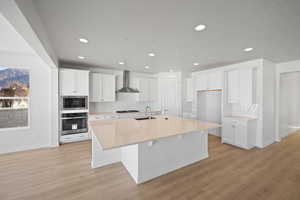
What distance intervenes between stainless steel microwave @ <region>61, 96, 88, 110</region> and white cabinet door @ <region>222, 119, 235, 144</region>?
176 inches

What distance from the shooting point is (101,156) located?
2555 millimetres

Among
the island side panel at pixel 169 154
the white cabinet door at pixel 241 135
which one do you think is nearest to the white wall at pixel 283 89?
the white cabinet door at pixel 241 135

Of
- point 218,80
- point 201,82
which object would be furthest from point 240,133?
point 201,82

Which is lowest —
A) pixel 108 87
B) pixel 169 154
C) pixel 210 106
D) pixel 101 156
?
pixel 101 156

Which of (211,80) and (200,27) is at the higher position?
(200,27)

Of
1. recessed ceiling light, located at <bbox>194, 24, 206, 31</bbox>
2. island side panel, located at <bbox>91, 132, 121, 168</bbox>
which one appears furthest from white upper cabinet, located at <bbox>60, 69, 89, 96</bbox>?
recessed ceiling light, located at <bbox>194, 24, 206, 31</bbox>

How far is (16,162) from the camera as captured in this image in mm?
2699

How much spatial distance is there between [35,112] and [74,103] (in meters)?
1.00

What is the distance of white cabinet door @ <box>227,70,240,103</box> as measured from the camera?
379cm

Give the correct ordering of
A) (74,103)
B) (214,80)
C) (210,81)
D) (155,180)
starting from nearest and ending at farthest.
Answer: (155,180) < (74,103) < (214,80) < (210,81)

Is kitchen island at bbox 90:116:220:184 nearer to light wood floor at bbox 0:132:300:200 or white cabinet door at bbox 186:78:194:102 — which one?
light wood floor at bbox 0:132:300:200

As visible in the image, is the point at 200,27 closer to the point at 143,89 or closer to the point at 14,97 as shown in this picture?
the point at 143,89

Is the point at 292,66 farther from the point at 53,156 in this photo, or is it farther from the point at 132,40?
the point at 53,156

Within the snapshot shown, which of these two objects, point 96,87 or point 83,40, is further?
point 96,87
